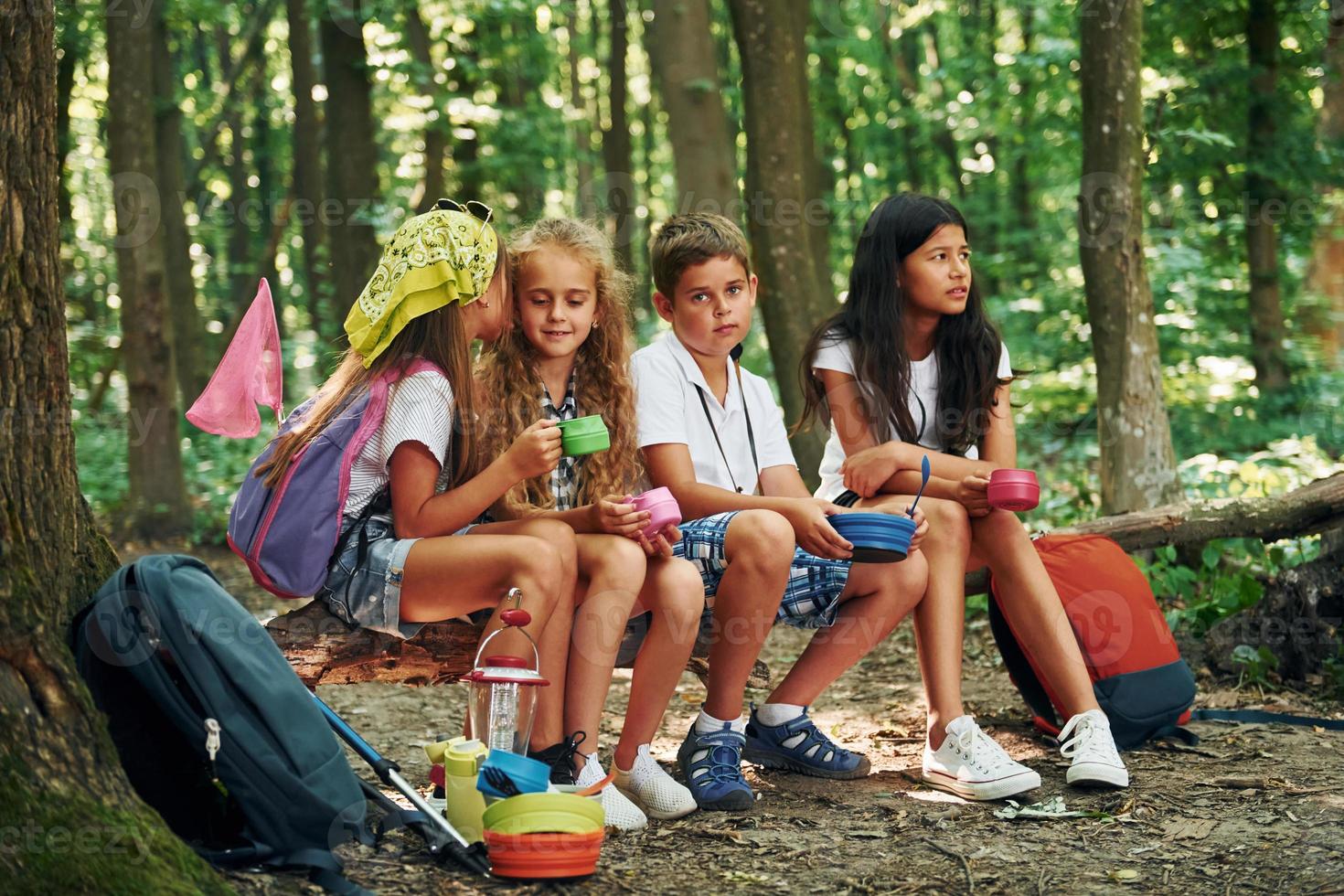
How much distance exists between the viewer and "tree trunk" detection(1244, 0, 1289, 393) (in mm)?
8805

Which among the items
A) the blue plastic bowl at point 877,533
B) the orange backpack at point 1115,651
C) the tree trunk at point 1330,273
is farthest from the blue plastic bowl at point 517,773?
the tree trunk at point 1330,273

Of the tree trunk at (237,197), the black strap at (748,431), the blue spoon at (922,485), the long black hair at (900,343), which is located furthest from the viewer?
the tree trunk at (237,197)

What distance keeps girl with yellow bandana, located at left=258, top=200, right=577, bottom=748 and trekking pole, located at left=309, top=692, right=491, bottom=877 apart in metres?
0.37

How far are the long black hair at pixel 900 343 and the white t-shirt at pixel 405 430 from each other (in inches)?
53.2

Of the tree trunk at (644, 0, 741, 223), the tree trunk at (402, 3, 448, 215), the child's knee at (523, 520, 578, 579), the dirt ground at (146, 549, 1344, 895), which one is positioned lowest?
the dirt ground at (146, 549, 1344, 895)

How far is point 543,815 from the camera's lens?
257cm

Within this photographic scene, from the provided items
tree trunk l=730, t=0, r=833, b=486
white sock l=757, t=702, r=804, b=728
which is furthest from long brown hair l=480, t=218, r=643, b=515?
tree trunk l=730, t=0, r=833, b=486

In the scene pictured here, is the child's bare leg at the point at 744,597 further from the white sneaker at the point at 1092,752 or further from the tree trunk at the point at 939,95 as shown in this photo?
the tree trunk at the point at 939,95

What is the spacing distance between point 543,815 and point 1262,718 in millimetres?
2668

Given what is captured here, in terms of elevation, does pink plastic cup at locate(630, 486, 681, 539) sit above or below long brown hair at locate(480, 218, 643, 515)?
below

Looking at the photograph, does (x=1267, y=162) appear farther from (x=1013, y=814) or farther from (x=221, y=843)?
(x=221, y=843)

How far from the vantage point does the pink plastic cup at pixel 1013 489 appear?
354cm

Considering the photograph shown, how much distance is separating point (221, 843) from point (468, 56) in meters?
10.5

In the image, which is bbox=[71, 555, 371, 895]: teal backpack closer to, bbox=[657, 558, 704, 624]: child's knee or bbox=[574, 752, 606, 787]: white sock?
bbox=[574, 752, 606, 787]: white sock
